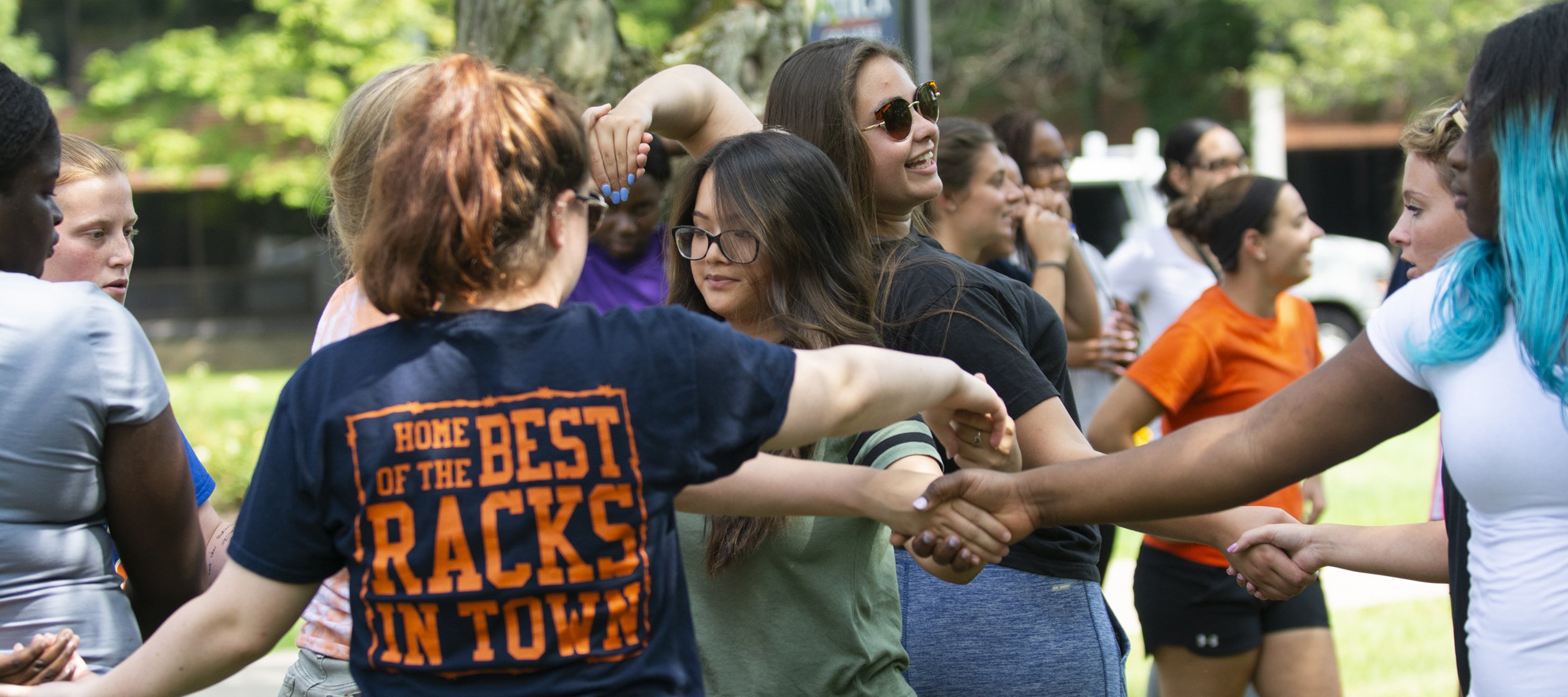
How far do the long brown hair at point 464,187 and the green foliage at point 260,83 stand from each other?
1155cm

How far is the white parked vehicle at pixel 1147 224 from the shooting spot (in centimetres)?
1418

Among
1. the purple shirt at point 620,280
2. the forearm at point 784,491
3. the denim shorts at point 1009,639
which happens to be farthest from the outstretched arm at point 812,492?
the purple shirt at point 620,280

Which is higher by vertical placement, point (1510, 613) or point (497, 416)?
point (497, 416)

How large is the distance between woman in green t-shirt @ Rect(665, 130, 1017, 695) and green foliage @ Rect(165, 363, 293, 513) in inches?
203

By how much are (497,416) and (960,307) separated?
1185mm

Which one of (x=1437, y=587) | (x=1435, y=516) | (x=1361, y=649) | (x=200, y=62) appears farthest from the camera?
(x=200, y=62)

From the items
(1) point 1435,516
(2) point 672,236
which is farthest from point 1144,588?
(2) point 672,236

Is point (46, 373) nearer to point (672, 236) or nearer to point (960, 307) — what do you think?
point (672, 236)

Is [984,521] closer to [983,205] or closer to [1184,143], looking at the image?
[983,205]

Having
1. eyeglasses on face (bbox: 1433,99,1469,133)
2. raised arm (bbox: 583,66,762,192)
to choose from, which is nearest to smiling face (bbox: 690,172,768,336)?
raised arm (bbox: 583,66,762,192)

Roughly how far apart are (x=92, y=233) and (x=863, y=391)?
1.92 meters

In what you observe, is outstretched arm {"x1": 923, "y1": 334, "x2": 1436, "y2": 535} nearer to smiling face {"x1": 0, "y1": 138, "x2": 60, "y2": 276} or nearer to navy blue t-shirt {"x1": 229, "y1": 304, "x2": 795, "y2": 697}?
navy blue t-shirt {"x1": 229, "y1": 304, "x2": 795, "y2": 697}

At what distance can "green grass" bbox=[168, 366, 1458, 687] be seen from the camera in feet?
18.8

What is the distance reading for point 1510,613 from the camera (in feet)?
6.27
